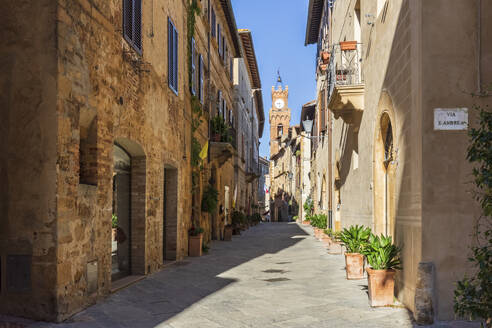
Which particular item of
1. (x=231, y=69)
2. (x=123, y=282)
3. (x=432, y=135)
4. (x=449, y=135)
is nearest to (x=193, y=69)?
(x=123, y=282)

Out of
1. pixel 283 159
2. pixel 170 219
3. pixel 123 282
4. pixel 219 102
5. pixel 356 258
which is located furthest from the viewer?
pixel 283 159

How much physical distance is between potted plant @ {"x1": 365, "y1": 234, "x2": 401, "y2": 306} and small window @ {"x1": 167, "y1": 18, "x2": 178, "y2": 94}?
20.3 ft

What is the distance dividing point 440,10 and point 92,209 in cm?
504

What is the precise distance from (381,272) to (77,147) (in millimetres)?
4217

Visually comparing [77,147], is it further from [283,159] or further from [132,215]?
[283,159]

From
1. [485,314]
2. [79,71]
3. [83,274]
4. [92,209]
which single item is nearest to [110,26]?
[79,71]

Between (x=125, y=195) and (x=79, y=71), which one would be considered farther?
(x=125, y=195)

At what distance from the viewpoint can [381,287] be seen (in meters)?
6.32

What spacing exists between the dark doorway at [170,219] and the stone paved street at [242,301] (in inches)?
21.5

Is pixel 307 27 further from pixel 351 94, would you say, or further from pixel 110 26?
pixel 110 26

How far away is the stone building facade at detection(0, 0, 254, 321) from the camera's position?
17.9 feet

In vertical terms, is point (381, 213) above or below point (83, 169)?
below

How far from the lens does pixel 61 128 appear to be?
557cm

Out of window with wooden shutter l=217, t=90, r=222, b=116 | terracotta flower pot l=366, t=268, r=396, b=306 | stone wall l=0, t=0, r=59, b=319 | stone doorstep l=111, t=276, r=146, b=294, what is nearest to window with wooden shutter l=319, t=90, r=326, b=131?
window with wooden shutter l=217, t=90, r=222, b=116
